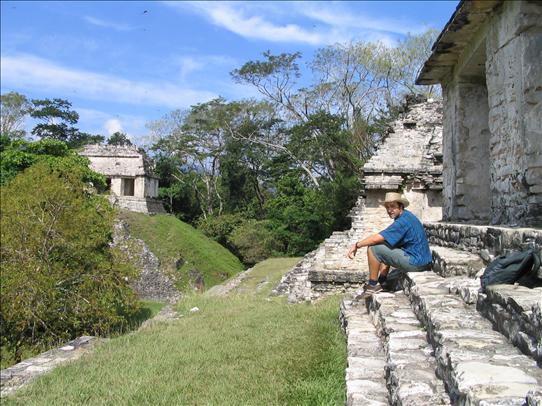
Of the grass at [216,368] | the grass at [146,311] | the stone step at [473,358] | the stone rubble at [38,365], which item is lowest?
the grass at [146,311]

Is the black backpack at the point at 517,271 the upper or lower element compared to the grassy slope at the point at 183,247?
upper

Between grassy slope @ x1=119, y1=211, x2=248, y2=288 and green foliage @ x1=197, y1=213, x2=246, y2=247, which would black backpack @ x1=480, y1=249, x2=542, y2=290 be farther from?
green foliage @ x1=197, y1=213, x2=246, y2=247

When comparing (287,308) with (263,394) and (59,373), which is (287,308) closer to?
(59,373)

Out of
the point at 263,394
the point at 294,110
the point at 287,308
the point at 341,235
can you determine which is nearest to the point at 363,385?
the point at 263,394

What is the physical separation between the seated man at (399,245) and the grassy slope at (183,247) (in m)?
22.1

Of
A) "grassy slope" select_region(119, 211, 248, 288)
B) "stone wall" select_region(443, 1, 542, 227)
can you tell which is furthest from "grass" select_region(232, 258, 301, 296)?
"stone wall" select_region(443, 1, 542, 227)

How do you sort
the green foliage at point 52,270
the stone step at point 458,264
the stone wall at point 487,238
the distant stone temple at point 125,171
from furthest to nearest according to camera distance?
the distant stone temple at point 125,171 < the green foliage at point 52,270 < the stone step at point 458,264 < the stone wall at point 487,238

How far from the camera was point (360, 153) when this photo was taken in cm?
2739

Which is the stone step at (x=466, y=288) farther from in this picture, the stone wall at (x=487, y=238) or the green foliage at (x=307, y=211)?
the green foliage at (x=307, y=211)

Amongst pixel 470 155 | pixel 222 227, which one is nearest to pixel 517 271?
pixel 470 155

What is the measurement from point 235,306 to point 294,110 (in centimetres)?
2279

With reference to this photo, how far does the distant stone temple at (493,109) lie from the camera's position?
16.3ft

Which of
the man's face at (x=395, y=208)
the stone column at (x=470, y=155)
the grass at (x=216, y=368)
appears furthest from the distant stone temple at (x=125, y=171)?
the man's face at (x=395, y=208)

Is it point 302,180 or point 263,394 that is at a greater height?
point 302,180
